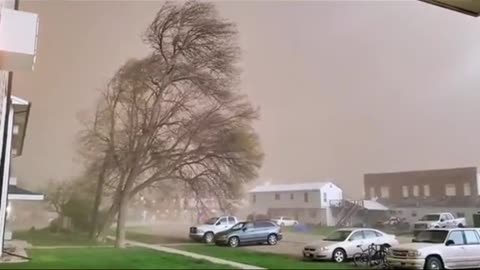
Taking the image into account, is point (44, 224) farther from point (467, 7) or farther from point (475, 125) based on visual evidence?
point (467, 7)

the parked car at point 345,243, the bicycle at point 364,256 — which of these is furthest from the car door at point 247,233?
the bicycle at point 364,256

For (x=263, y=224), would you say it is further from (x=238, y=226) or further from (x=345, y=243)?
(x=345, y=243)

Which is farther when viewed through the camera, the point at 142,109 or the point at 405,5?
the point at 405,5

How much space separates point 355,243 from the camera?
14.3ft

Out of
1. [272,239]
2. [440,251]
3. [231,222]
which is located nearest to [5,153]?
[231,222]

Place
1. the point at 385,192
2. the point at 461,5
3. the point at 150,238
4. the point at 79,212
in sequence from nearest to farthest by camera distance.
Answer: the point at 79,212
the point at 150,238
the point at 385,192
the point at 461,5

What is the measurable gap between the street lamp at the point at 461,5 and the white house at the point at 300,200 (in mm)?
2267

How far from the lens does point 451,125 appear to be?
4.82m

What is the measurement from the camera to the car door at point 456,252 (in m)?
4.49

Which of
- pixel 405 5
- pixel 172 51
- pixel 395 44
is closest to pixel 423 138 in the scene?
pixel 395 44

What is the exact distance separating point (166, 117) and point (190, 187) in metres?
0.62

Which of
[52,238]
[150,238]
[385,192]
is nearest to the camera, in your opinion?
[52,238]

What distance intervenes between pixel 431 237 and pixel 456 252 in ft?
0.85

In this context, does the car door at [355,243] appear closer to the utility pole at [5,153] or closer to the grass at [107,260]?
the grass at [107,260]
